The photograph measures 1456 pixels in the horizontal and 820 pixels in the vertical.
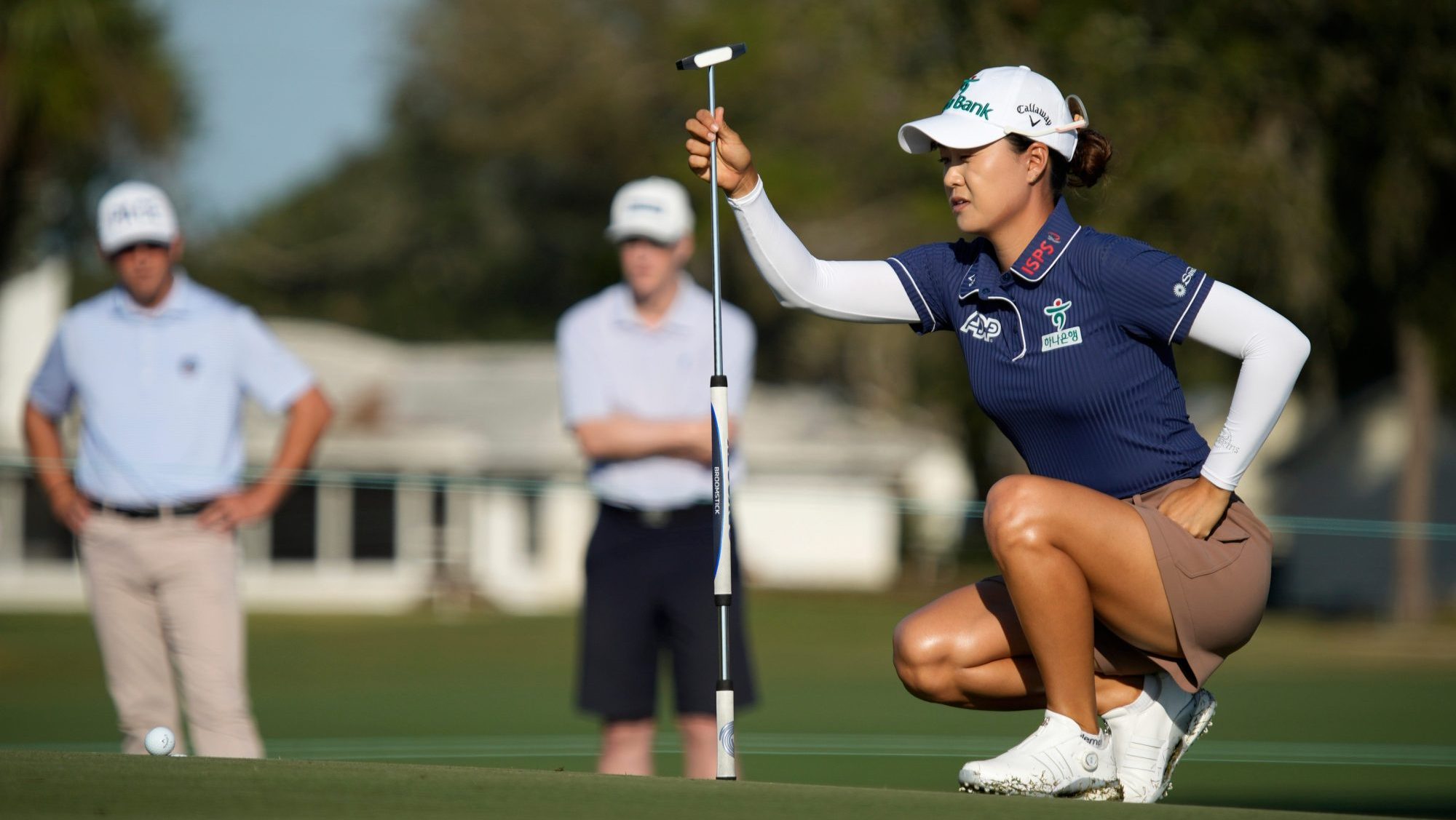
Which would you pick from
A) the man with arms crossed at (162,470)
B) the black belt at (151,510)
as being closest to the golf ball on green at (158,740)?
the man with arms crossed at (162,470)

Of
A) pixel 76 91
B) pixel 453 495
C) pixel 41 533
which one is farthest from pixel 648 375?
pixel 41 533

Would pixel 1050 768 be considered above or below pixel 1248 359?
below

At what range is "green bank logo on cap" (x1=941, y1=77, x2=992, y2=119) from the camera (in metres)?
5.10

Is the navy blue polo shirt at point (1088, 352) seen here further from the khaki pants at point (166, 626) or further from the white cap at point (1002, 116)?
the khaki pants at point (166, 626)

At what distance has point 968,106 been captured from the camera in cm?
515

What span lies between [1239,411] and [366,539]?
32.7 meters

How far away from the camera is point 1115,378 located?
4.98 metres

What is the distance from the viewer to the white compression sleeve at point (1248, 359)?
4.84 meters

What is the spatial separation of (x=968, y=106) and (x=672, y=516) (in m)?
2.48

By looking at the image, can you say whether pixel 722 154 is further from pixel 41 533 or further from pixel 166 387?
pixel 41 533

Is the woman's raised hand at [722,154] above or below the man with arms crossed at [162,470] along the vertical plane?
above

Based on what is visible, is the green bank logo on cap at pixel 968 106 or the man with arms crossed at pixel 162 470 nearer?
the green bank logo on cap at pixel 968 106

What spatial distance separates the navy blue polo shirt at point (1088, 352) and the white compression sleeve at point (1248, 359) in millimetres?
62

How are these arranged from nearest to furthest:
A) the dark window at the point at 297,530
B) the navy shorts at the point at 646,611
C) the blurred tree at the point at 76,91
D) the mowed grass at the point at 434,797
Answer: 1. the mowed grass at the point at 434,797
2. the navy shorts at the point at 646,611
3. the blurred tree at the point at 76,91
4. the dark window at the point at 297,530
